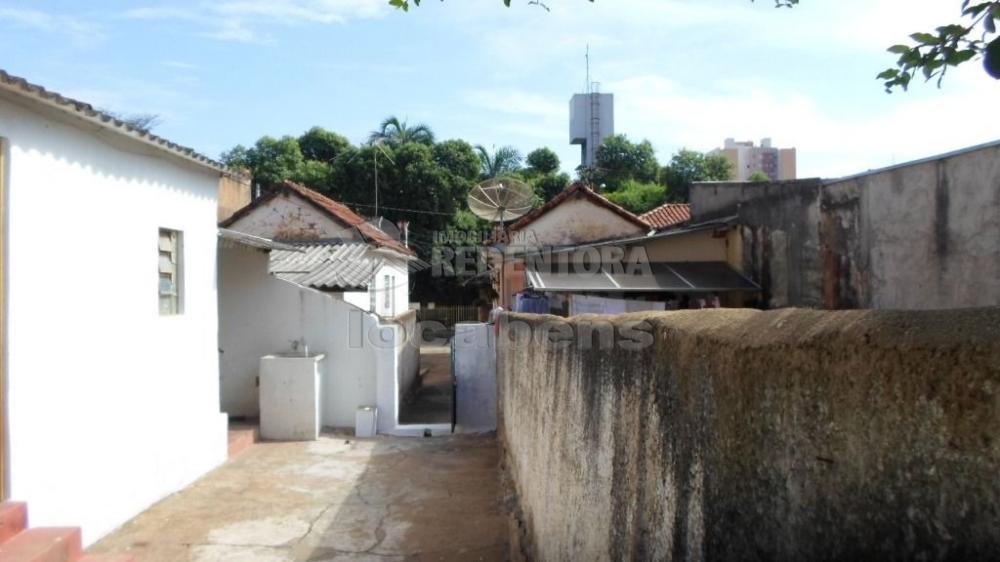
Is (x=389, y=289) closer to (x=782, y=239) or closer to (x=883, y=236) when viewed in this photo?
(x=782, y=239)

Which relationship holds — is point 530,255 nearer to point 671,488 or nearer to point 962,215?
point 962,215

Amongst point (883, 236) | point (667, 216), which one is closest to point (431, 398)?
point (667, 216)

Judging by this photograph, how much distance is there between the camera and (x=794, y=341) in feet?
5.55

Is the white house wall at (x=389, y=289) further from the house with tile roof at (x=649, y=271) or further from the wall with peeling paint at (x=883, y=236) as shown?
the wall with peeling paint at (x=883, y=236)

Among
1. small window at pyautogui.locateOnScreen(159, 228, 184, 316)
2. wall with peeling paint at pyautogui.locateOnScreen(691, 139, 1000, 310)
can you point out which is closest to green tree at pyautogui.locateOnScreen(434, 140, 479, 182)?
wall with peeling paint at pyautogui.locateOnScreen(691, 139, 1000, 310)

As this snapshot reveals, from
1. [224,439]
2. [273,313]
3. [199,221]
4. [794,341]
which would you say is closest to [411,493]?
[224,439]

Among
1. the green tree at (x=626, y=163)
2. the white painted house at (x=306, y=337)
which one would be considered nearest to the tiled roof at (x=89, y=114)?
the white painted house at (x=306, y=337)

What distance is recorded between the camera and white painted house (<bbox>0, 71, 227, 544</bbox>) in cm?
548

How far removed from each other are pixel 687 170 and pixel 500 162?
8554mm

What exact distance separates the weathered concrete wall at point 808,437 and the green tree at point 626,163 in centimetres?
3326

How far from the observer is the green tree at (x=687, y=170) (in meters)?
31.7

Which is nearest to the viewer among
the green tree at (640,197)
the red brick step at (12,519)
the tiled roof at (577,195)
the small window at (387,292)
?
the red brick step at (12,519)

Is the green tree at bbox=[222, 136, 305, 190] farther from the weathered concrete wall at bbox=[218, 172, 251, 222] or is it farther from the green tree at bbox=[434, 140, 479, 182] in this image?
the weathered concrete wall at bbox=[218, 172, 251, 222]

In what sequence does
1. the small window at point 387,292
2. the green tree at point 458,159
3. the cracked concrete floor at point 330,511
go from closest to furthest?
the cracked concrete floor at point 330,511 < the small window at point 387,292 < the green tree at point 458,159
